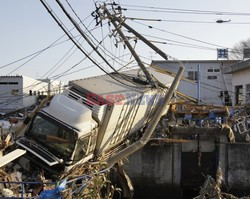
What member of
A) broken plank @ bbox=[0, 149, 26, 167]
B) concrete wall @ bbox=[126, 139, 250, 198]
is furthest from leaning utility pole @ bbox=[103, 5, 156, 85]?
broken plank @ bbox=[0, 149, 26, 167]

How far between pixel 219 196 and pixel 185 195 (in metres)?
8.58

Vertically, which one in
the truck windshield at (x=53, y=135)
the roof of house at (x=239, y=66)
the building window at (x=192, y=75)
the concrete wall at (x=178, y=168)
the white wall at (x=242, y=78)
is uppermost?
the building window at (x=192, y=75)

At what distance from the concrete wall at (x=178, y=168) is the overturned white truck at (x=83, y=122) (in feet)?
9.93

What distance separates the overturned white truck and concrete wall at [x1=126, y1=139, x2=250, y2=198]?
303cm

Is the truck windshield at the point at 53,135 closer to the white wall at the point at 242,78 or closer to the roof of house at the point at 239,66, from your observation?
the roof of house at the point at 239,66

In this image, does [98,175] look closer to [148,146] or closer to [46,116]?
[46,116]

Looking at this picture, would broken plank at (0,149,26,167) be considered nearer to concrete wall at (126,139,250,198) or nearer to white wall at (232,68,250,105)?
concrete wall at (126,139,250,198)

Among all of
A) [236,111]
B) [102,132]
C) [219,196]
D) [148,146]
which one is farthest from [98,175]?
[236,111]

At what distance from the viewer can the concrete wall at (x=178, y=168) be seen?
56.6 ft

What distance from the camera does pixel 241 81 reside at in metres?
29.3

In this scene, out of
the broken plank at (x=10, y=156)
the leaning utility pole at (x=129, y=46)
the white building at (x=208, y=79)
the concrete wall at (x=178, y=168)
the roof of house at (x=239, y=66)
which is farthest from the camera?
the white building at (x=208, y=79)

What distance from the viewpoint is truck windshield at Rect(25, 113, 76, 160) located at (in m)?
10.3

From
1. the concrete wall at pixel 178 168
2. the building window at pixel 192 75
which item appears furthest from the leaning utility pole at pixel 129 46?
the building window at pixel 192 75

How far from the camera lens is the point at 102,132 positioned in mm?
11828
